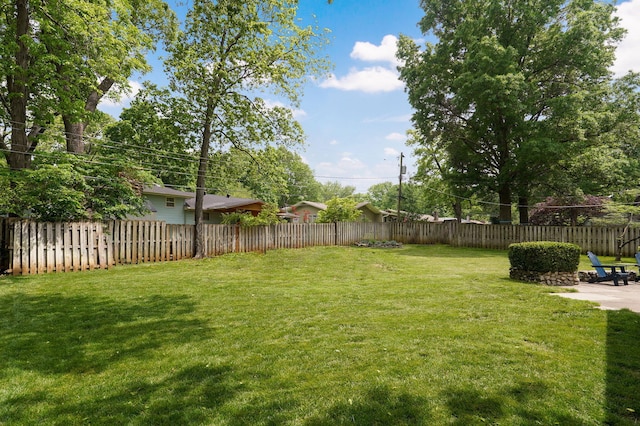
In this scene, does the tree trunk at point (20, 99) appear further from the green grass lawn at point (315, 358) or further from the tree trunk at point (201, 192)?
the tree trunk at point (201, 192)

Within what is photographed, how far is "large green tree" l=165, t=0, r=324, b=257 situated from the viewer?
42.5 feet

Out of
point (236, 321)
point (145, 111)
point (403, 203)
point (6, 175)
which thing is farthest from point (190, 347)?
point (403, 203)

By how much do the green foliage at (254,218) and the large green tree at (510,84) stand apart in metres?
12.4

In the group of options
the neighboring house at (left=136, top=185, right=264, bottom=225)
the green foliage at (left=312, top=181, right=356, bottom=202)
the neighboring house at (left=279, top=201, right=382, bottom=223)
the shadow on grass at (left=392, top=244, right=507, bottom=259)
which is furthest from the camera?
the green foliage at (left=312, top=181, right=356, bottom=202)

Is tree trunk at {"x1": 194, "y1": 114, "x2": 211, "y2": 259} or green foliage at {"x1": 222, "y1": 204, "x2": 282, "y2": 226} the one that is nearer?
tree trunk at {"x1": 194, "y1": 114, "x2": 211, "y2": 259}

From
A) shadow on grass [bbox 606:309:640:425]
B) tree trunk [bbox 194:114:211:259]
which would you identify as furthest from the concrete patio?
tree trunk [bbox 194:114:211:259]

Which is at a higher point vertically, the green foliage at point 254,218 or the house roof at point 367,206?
the house roof at point 367,206

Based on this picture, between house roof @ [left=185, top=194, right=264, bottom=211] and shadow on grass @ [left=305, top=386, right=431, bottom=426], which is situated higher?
house roof @ [left=185, top=194, right=264, bottom=211]

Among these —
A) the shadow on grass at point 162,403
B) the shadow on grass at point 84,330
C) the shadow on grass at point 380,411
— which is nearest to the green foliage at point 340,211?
the shadow on grass at point 84,330

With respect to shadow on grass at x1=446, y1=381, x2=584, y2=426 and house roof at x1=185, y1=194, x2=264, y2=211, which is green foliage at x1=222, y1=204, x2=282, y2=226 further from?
shadow on grass at x1=446, y1=381, x2=584, y2=426

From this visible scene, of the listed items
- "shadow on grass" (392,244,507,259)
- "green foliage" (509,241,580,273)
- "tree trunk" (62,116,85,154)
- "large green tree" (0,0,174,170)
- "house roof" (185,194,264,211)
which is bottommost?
"shadow on grass" (392,244,507,259)

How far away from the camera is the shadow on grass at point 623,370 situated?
7.97 feet

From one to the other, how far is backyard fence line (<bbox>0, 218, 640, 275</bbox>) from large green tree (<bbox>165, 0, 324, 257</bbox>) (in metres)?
1.46

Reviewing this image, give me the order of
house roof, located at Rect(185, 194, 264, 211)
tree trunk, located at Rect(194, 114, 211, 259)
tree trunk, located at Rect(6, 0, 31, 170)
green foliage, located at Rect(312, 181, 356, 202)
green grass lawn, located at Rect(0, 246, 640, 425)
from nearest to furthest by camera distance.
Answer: green grass lawn, located at Rect(0, 246, 640, 425)
tree trunk, located at Rect(6, 0, 31, 170)
tree trunk, located at Rect(194, 114, 211, 259)
house roof, located at Rect(185, 194, 264, 211)
green foliage, located at Rect(312, 181, 356, 202)
